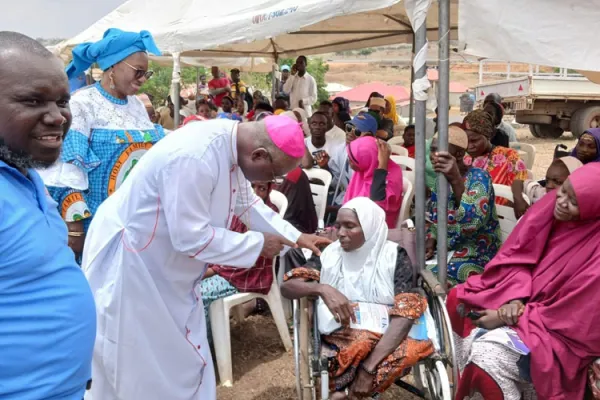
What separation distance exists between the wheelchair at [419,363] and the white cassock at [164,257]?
53cm

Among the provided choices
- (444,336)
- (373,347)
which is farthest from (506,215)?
(373,347)

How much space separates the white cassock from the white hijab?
0.76m

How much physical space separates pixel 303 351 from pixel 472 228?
4.09 feet

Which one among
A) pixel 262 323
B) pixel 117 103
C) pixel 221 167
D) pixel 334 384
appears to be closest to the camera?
pixel 221 167

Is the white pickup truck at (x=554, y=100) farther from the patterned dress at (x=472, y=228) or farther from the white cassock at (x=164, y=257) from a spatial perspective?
the white cassock at (x=164, y=257)

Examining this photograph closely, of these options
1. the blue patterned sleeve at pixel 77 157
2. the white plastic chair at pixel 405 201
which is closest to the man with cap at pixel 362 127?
the white plastic chair at pixel 405 201

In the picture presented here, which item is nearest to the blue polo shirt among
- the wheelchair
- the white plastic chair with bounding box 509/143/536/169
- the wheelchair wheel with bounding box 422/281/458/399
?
the wheelchair

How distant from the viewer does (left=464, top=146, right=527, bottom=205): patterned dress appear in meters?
4.52

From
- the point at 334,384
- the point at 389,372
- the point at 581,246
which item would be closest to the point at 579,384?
the point at 581,246

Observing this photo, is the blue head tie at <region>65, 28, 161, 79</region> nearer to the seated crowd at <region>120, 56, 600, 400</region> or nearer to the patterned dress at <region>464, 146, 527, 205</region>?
the seated crowd at <region>120, 56, 600, 400</region>

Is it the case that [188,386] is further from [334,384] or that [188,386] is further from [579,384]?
[579,384]

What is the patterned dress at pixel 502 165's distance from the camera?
4520 mm

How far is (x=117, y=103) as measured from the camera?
3021 millimetres

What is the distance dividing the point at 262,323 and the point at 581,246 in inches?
102
